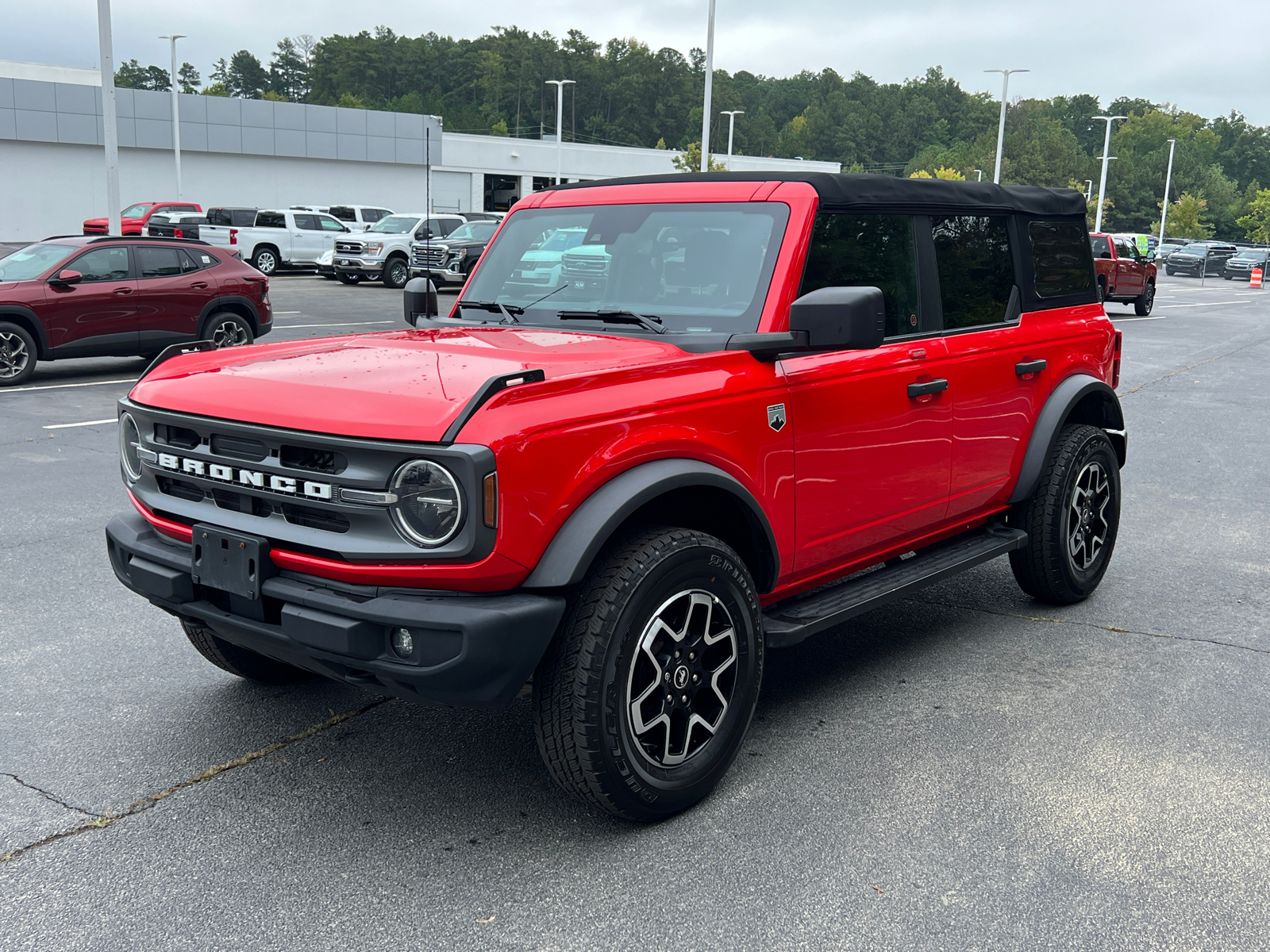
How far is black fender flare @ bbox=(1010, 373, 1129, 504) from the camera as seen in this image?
17.3ft

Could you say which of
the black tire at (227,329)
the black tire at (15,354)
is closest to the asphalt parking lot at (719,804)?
the black tire at (15,354)

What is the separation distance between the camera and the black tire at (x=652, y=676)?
321cm

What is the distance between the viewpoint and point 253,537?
325 cm

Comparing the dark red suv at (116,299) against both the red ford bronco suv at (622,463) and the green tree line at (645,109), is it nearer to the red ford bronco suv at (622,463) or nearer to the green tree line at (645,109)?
the red ford bronco suv at (622,463)

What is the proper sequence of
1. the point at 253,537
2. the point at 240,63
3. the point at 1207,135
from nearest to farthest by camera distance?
the point at 253,537 < the point at 240,63 < the point at 1207,135

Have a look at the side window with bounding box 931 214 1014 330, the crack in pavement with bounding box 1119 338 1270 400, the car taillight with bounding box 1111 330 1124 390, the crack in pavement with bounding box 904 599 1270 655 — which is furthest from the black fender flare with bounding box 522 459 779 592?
the crack in pavement with bounding box 1119 338 1270 400

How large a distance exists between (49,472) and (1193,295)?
1675 inches

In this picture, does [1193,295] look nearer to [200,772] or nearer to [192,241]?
[192,241]

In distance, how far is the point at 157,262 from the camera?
1463cm

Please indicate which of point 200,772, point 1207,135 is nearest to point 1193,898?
point 200,772

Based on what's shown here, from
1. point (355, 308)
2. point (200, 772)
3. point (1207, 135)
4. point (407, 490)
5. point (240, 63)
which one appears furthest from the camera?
point (1207, 135)

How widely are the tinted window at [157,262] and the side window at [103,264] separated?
174 mm

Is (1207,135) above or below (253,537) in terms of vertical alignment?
above

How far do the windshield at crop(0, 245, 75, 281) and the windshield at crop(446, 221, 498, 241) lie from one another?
16.4 metres
